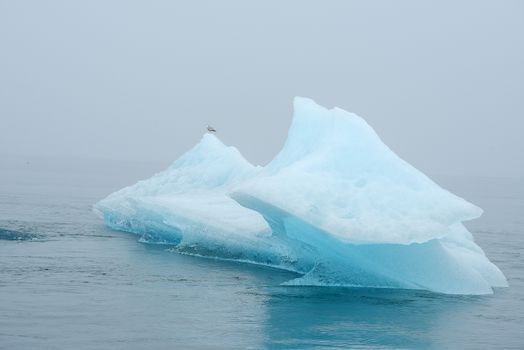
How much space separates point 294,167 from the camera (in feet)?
57.0

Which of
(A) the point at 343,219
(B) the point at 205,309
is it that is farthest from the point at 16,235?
(A) the point at 343,219

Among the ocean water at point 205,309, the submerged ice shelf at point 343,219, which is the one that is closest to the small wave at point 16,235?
the ocean water at point 205,309

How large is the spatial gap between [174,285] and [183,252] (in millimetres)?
5309

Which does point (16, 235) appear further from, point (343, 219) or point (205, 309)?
point (343, 219)

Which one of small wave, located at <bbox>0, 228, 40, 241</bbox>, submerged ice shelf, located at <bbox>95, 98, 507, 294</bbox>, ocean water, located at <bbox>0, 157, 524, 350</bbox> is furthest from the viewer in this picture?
small wave, located at <bbox>0, 228, 40, 241</bbox>

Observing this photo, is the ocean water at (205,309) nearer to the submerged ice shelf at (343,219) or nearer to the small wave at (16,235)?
the submerged ice shelf at (343,219)

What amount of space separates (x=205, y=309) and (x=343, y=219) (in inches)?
123

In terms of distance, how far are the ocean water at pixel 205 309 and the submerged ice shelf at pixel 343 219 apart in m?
0.49

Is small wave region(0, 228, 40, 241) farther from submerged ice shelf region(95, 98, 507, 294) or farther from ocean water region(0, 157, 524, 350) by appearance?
submerged ice shelf region(95, 98, 507, 294)

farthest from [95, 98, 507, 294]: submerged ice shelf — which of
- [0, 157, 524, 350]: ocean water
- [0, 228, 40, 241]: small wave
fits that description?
[0, 228, 40, 241]: small wave

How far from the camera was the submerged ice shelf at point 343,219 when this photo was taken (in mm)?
15758

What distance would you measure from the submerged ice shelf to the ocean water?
0.49 meters

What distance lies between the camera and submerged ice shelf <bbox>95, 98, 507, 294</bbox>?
51.7 feet

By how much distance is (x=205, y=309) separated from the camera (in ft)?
47.7
